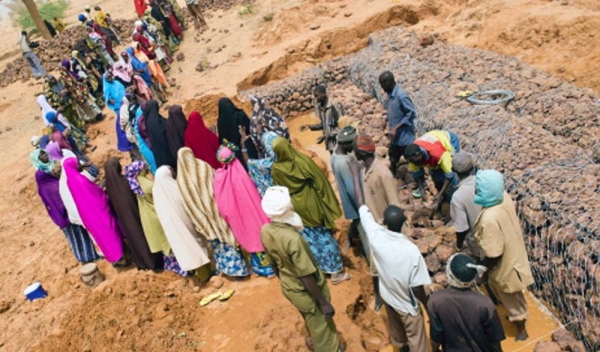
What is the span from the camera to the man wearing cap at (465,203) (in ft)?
12.3

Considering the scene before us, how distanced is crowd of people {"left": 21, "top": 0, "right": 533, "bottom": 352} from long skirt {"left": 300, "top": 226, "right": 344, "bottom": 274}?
0.05ft

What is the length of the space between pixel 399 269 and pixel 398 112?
2867 millimetres

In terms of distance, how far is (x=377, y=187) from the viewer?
4.12 m

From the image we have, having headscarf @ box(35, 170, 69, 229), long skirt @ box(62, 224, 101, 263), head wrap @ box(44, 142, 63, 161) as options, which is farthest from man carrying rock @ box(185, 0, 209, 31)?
long skirt @ box(62, 224, 101, 263)

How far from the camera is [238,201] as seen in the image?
4.91m

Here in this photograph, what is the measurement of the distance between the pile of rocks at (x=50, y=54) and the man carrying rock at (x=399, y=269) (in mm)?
16837

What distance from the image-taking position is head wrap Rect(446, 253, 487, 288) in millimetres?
2561

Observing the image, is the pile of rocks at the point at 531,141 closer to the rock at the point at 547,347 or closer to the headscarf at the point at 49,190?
the rock at the point at 547,347

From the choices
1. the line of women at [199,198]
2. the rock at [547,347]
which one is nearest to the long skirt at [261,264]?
the line of women at [199,198]

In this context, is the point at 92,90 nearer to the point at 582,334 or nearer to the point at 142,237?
the point at 142,237

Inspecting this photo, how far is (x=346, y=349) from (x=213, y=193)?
7.18 feet

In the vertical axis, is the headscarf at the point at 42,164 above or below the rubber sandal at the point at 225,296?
above

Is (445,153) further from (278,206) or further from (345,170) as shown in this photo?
(278,206)

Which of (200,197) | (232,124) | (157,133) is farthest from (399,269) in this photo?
(157,133)
